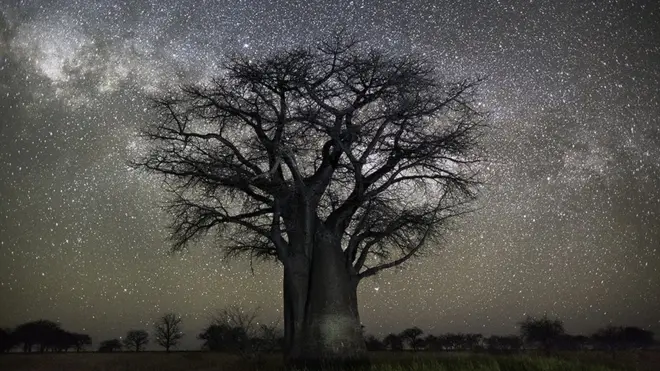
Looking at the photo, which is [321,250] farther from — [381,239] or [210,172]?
[210,172]

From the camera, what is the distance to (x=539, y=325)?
169 feet

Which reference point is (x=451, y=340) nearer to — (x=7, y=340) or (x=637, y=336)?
(x=637, y=336)

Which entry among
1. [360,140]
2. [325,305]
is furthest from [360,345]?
[360,140]

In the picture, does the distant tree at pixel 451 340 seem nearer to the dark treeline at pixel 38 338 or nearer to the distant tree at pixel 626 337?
the distant tree at pixel 626 337

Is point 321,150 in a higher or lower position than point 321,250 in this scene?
higher

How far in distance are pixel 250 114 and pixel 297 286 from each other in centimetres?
418

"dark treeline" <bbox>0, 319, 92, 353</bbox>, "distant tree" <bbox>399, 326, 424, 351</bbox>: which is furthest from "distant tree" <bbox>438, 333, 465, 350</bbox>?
"dark treeline" <bbox>0, 319, 92, 353</bbox>

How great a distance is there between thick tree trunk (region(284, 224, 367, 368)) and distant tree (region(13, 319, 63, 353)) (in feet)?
170

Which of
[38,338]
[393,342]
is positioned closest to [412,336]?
[393,342]

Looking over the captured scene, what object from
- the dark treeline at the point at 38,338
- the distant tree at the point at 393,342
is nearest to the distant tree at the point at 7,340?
the dark treeline at the point at 38,338

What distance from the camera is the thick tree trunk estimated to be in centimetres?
1395

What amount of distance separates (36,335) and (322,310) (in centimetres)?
5295

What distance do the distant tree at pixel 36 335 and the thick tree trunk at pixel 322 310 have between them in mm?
51828

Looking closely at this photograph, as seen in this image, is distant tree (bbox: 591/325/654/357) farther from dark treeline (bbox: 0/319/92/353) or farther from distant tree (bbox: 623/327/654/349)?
dark treeline (bbox: 0/319/92/353)
